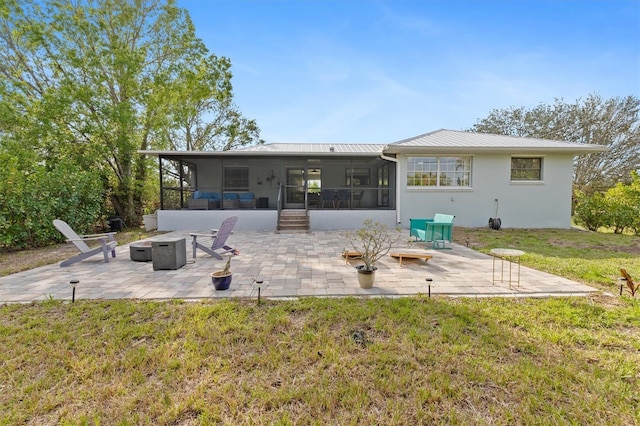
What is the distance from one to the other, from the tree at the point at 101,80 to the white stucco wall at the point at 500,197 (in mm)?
11401

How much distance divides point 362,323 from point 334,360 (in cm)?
74

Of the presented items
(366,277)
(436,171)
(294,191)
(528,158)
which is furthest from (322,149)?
(366,277)

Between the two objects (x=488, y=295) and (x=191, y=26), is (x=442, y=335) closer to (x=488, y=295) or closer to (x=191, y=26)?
(x=488, y=295)

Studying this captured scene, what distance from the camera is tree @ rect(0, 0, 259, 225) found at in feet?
34.6

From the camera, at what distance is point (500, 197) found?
1126cm

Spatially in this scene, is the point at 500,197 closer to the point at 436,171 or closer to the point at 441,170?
the point at 441,170

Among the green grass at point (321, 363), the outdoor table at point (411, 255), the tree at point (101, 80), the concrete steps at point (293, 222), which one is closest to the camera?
the green grass at point (321, 363)

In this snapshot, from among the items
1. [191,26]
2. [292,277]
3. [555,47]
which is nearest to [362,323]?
[292,277]

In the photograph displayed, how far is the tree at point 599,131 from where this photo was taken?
64.5ft

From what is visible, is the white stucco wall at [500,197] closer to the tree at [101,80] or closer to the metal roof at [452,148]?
the metal roof at [452,148]

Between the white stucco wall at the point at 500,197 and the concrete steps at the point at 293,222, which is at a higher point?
the white stucco wall at the point at 500,197

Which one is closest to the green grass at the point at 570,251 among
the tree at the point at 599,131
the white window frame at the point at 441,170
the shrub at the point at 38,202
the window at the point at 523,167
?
the white window frame at the point at 441,170

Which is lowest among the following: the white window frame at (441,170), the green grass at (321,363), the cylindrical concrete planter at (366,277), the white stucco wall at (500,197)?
the green grass at (321,363)

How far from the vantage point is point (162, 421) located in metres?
1.81
